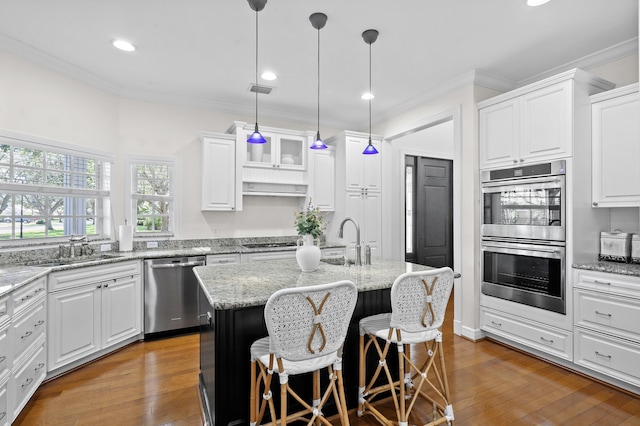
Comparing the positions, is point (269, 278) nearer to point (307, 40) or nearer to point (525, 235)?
point (307, 40)

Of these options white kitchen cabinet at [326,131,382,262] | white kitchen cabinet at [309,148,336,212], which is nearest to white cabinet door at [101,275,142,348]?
white kitchen cabinet at [309,148,336,212]

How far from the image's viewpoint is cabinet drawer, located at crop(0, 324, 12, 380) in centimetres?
197

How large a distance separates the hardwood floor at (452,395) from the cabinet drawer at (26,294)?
74 centimetres

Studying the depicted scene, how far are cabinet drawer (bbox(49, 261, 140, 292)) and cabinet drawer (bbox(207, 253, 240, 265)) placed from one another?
736 millimetres

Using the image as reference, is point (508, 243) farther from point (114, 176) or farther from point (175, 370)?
point (114, 176)

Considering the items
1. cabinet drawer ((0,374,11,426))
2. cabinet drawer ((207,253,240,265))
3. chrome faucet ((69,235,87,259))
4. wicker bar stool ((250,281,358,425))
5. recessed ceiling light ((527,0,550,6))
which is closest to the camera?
wicker bar stool ((250,281,358,425))

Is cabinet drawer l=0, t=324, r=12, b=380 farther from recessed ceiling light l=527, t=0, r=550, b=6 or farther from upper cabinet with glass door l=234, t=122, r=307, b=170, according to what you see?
recessed ceiling light l=527, t=0, r=550, b=6

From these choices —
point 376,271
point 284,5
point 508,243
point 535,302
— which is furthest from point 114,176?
point 535,302

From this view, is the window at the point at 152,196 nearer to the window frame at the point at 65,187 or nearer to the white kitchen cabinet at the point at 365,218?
the window frame at the point at 65,187

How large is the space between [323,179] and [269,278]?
2790 millimetres

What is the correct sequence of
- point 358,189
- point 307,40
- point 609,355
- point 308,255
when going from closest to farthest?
point 308,255 → point 609,355 → point 307,40 → point 358,189

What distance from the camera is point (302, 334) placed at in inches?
63.6

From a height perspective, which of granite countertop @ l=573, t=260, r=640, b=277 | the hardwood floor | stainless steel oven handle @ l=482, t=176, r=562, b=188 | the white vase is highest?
stainless steel oven handle @ l=482, t=176, r=562, b=188

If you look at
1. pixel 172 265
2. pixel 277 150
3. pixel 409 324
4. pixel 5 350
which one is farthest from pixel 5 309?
pixel 277 150
